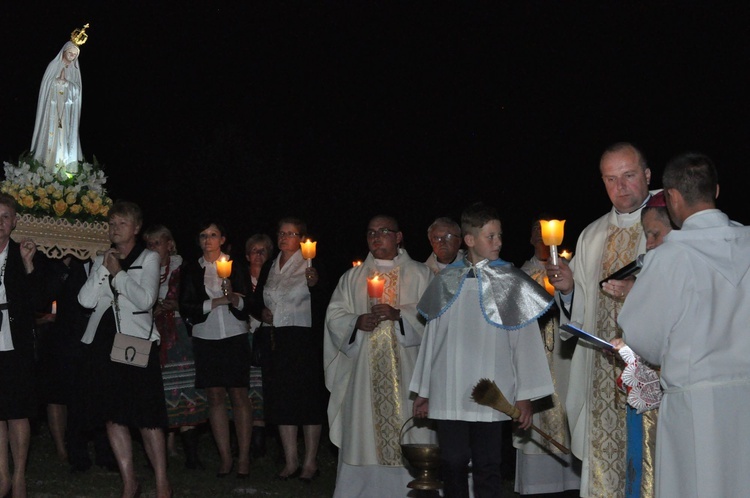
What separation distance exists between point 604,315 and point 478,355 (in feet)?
2.94

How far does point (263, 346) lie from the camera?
9.18 metres

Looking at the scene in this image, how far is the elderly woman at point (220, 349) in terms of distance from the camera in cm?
892

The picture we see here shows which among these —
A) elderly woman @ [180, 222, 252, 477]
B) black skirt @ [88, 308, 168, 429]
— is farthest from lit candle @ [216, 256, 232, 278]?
black skirt @ [88, 308, 168, 429]

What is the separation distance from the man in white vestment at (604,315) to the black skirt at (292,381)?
3380 mm

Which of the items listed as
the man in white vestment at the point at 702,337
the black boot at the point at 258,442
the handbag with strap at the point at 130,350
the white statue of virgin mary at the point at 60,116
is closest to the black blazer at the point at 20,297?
the handbag with strap at the point at 130,350

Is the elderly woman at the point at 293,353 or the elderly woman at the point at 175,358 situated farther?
the elderly woman at the point at 175,358

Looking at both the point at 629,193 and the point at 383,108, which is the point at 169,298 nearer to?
the point at 629,193

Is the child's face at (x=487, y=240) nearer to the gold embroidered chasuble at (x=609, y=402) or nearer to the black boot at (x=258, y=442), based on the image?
the gold embroidered chasuble at (x=609, y=402)

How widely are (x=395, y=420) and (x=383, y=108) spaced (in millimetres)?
11384

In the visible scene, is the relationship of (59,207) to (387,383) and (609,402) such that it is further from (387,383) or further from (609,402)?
(609,402)

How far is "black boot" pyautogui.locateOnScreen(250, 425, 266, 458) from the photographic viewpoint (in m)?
10.2

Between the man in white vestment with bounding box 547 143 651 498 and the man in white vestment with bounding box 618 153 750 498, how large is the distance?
49.2 inches

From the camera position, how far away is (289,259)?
908 centimetres

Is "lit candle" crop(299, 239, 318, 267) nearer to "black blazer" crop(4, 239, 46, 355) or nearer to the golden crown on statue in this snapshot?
"black blazer" crop(4, 239, 46, 355)
